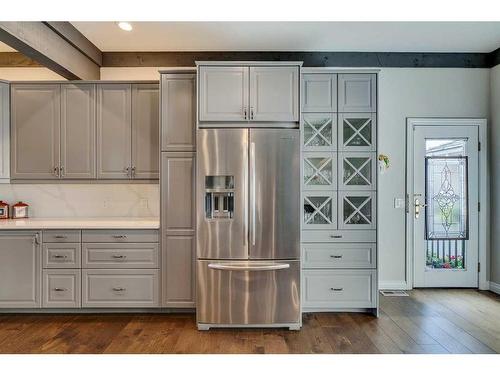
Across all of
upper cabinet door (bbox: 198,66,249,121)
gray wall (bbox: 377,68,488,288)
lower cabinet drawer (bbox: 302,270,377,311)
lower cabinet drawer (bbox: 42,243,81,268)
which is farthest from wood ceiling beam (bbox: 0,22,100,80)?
gray wall (bbox: 377,68,488,288)

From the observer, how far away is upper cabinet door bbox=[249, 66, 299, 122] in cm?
304

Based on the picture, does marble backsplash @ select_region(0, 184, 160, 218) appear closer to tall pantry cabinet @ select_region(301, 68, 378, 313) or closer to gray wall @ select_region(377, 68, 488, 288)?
tall pantry cabinet @ select_region(301, 68, 378, 313)

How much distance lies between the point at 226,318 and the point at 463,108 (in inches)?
145

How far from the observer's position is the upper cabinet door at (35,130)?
3551 millimetres

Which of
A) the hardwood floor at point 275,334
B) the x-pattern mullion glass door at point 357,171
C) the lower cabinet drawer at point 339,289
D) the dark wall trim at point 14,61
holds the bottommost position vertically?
the hardwood floor at point 275,334

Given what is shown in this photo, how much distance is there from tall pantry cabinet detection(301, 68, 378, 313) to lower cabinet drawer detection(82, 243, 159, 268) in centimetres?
151

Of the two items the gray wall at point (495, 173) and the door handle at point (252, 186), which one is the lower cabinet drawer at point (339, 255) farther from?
the gray wall at point (495, 173)

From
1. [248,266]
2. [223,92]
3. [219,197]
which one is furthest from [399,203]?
[223,92]

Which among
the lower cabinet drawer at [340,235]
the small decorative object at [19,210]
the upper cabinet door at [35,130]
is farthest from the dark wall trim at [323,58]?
the lower cabinet drawer at [340,235]

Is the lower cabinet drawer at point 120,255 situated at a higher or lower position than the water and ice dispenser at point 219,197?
lower

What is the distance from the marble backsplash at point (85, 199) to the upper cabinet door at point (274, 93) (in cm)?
168

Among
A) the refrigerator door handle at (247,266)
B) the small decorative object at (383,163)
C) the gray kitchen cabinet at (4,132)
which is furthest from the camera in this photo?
the small decorative object at (383,163)

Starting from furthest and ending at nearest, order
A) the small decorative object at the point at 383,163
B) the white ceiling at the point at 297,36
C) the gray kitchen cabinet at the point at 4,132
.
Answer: the small decorative object at the point at 383,163
the gray kitchen cabinet at the point at 4,132
the white ceiling at the point at 297,36

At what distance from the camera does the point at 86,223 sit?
335cm
